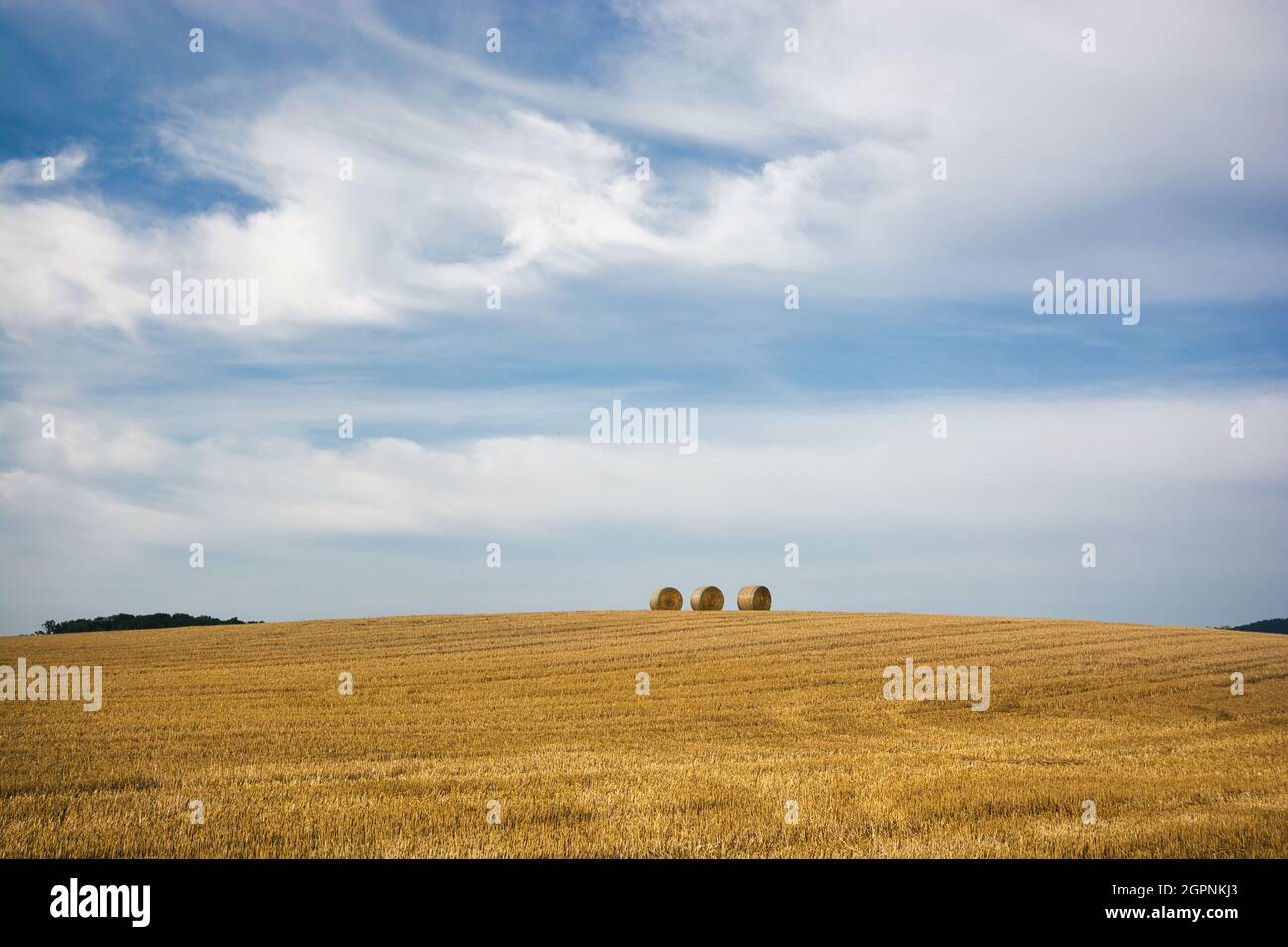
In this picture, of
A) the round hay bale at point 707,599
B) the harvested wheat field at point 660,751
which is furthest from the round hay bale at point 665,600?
the harvested wheat field at point 660,751

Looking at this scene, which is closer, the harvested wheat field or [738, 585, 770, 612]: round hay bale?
the harvested wheat field

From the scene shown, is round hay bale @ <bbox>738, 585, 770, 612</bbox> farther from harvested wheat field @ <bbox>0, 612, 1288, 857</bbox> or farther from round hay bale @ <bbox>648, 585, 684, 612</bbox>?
harvested wheat field @ <bbox>0, 612, 1288, 857</bbox>

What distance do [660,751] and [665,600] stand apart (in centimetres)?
3123

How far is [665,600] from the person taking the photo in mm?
48625

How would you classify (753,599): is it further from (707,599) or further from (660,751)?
(660,751)

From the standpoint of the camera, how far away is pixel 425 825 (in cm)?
1099

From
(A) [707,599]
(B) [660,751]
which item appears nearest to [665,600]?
(A) [707,599]

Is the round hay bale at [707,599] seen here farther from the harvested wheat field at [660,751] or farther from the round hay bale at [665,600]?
the harvested wheat field at [660,751]

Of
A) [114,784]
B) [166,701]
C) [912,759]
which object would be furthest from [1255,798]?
[166,701]

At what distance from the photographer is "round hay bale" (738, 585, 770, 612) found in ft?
157

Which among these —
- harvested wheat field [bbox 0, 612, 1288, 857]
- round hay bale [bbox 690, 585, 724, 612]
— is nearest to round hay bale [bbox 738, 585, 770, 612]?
round hay bale [bbox 690, 585, 724, 612]

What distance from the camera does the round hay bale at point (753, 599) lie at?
4781 centimetres

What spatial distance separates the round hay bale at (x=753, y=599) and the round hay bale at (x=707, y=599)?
100 cm

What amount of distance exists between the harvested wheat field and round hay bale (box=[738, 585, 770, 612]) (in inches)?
402
